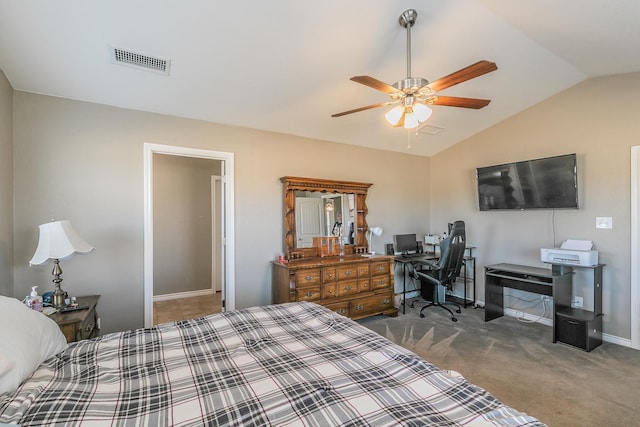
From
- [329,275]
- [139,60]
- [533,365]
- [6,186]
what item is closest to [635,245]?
[533,365]

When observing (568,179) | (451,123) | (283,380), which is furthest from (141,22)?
(568,179)

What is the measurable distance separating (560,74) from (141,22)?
398cm

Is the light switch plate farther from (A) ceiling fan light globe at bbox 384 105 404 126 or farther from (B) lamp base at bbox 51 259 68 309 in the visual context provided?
(B) lamp base at bbox 51 259 68 309

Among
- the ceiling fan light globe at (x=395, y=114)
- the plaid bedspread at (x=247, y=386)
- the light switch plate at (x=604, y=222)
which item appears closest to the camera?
the plaid bedspread at (x=247, y=386)

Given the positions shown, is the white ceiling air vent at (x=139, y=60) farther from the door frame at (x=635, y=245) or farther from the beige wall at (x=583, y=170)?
the door frame at (x=635, y=245)

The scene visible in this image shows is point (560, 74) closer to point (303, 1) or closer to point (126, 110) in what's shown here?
point (303, 1)

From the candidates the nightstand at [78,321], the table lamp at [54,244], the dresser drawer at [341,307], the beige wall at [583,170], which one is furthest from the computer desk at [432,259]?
the table lamp at [54,244]

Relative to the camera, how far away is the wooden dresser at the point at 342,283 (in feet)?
10.8

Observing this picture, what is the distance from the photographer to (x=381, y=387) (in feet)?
3.72

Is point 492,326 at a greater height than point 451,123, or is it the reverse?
point 451,123

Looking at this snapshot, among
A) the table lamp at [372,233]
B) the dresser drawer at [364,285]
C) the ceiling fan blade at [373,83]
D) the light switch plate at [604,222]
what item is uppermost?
the ceiling fan blade at [373,83]

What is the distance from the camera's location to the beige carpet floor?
2.10 m

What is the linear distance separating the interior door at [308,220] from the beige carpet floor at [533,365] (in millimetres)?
1302

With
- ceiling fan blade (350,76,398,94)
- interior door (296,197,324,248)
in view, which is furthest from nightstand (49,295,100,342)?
ceiling fan blade (350,76,398,94)
